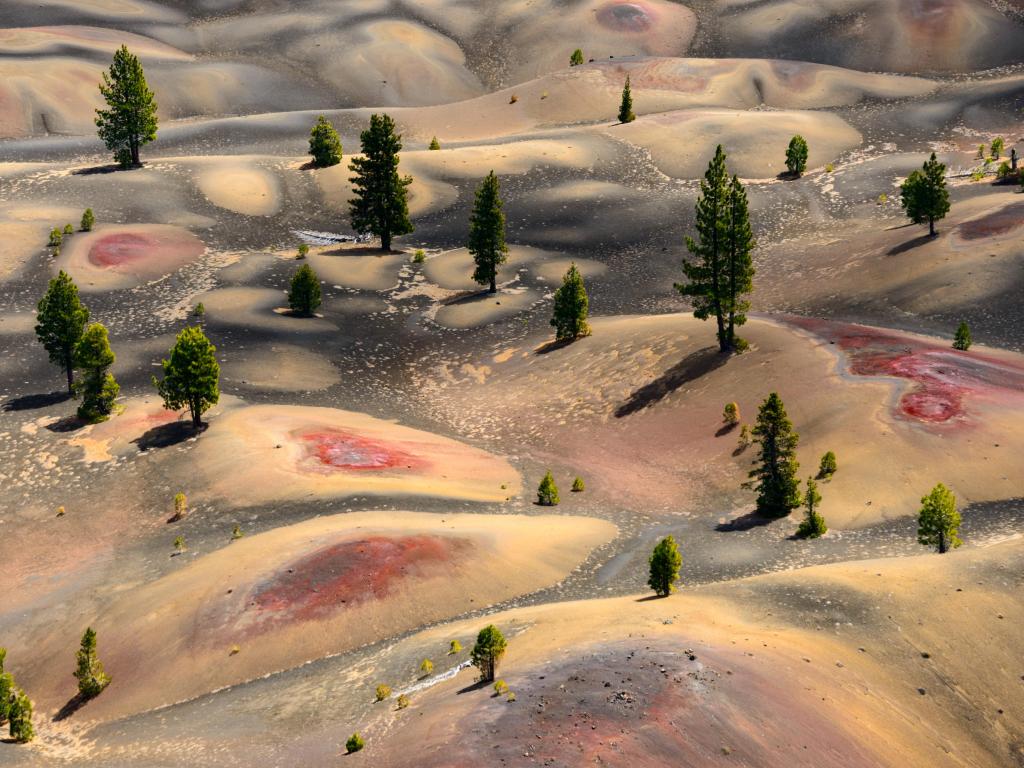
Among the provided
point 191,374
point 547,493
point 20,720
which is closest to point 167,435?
point 191,374

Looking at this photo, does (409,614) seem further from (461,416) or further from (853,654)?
(461,416)

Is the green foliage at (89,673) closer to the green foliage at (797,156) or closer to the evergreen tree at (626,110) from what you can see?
the green foliage at (797,156)

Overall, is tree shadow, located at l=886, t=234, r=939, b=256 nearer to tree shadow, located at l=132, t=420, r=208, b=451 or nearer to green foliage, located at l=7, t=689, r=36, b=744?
tree shadow, located at l=132, t=420, r=208, b=451

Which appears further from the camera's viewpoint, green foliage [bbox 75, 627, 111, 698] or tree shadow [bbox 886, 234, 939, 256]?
tree shadow [bbox 886, 234, 939, 256]

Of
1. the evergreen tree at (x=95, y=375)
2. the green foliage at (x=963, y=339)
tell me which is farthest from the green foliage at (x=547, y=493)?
the green foliage at (x=963, y=339)

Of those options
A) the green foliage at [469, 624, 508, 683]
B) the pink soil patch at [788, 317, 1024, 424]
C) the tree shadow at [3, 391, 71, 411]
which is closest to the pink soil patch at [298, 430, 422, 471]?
the tree shadow at [3, 391, 71, 411]
